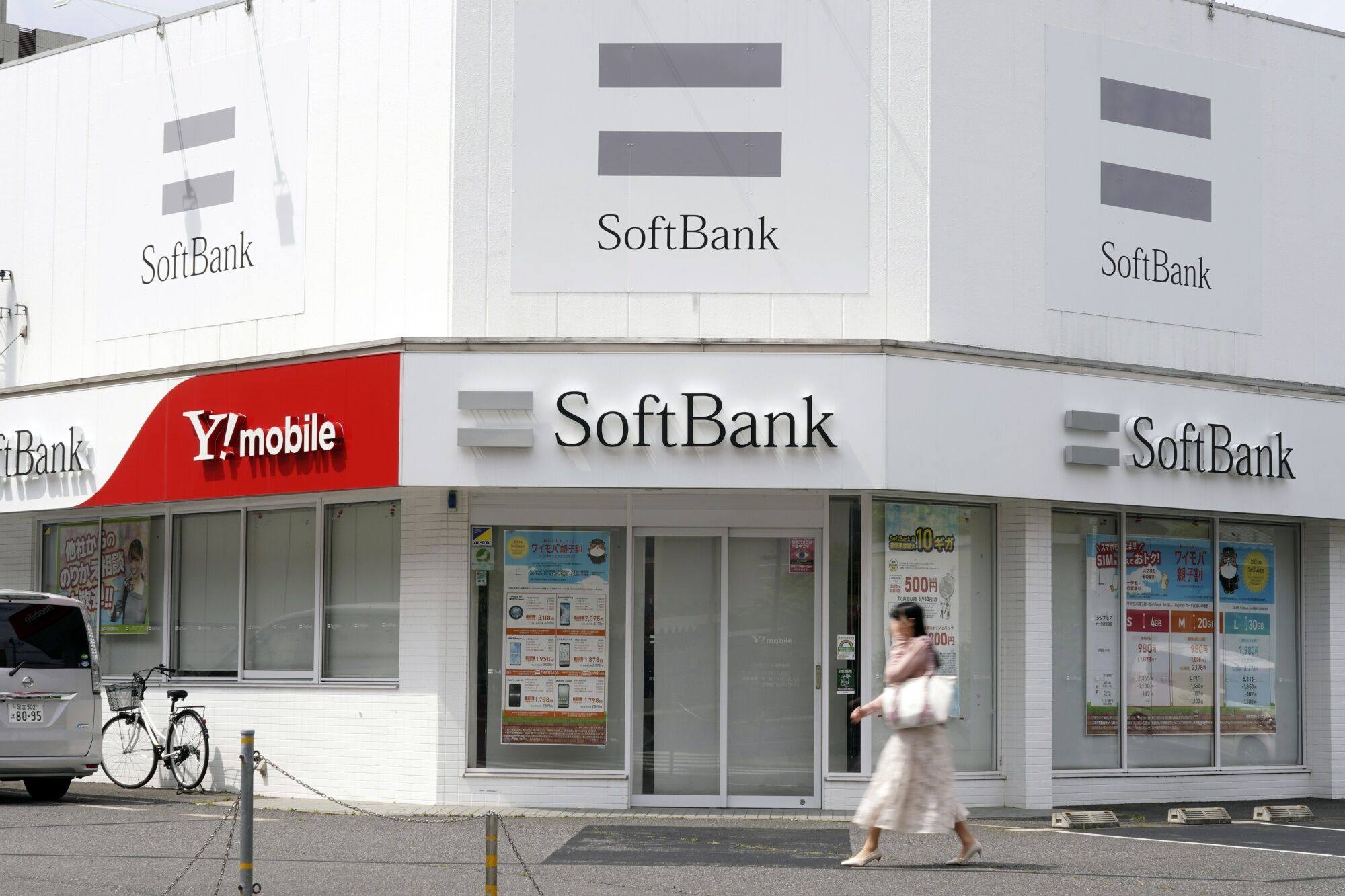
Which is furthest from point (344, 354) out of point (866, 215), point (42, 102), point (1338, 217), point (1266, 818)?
point (1338, 217)

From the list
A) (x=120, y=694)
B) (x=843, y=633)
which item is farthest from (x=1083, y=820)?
(x=120, y=694)

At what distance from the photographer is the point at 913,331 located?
14953 millimetres

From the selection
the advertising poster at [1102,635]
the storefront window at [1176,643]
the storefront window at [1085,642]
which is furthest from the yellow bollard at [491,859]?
the advertising poster at [1102,635]

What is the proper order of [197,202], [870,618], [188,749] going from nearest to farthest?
[870,618] → [188,749] → [197,202]

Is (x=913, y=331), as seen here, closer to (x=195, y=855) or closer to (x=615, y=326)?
(x=615, y=326)

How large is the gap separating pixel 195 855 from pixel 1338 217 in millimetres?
13519

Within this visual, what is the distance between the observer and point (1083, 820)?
14.0 meters

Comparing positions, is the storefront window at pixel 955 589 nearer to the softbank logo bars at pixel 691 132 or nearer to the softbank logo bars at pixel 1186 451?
the softbank logo bars at pixel 1186 451

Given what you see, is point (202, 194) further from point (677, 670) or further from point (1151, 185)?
point (1151, 185)

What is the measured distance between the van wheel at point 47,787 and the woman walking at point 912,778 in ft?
28.0

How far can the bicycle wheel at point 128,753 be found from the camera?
1688 cm

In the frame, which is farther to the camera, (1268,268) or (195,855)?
(1268,268)

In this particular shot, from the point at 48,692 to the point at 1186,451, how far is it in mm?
11263

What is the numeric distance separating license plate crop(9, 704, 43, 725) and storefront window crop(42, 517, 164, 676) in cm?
257
